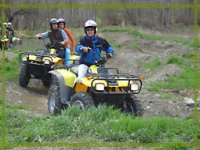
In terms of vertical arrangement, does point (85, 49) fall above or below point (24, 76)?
above

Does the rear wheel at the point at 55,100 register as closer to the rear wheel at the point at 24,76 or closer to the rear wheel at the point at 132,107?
the rear wheel at the point at 132,107

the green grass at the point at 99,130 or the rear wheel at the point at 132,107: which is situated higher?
the green grass at the point at 99,130

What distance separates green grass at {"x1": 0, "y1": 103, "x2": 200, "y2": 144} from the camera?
5.13 meters

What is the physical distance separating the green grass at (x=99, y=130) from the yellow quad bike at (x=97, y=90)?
120cm

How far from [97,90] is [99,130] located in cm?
172

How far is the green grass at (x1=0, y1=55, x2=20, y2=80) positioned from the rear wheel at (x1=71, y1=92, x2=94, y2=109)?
16.0ft

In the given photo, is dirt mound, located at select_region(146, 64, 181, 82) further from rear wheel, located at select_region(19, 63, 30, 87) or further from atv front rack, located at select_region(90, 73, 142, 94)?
atv front rack, located at select_region(90, 73, 142, 94)

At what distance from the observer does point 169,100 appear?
9.34 metres

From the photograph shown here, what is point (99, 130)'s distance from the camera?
533cm

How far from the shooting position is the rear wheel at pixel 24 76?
36.7ft

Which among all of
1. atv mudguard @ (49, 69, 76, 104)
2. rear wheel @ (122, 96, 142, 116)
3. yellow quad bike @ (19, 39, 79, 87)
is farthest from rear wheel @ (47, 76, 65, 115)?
yellow quad bike @ (19, 39, 79, 87)

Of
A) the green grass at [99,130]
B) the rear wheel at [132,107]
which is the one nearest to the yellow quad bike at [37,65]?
the rear wheel at [132,107]

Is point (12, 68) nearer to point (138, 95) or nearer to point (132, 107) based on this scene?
point (138, 95)

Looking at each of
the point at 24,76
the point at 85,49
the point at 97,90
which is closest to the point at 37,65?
the point at 24,76
